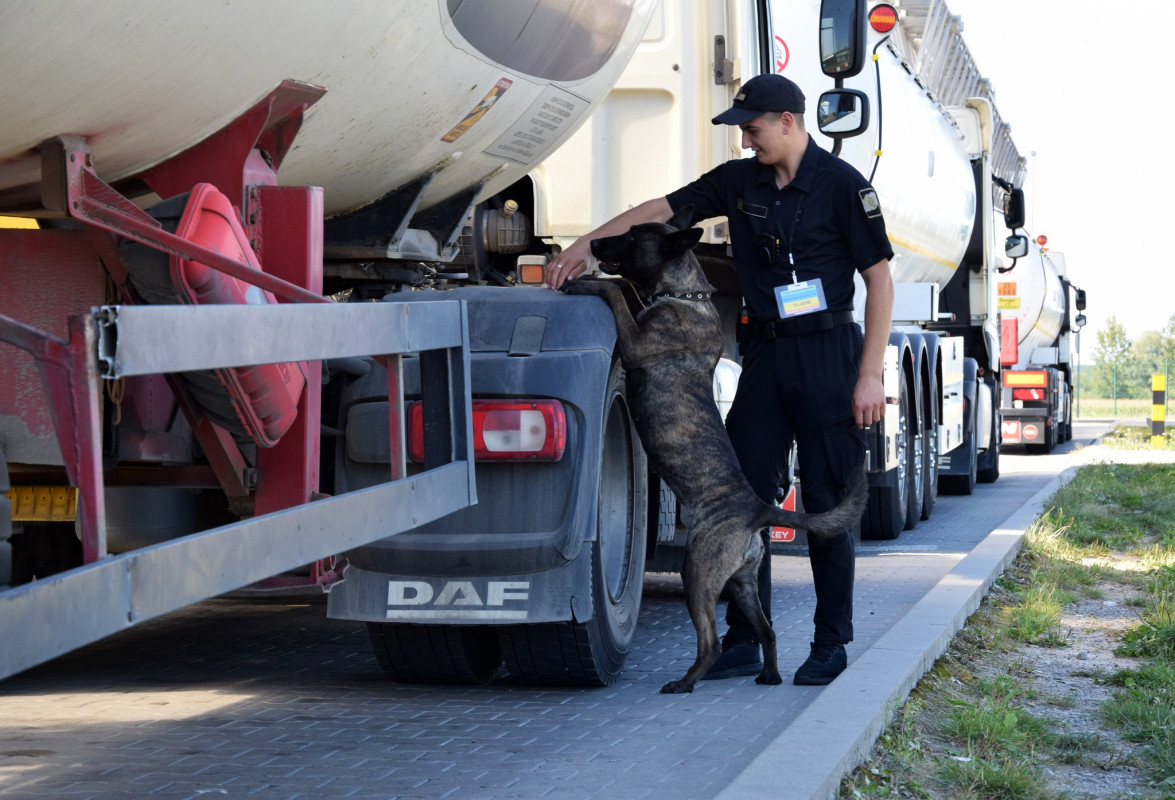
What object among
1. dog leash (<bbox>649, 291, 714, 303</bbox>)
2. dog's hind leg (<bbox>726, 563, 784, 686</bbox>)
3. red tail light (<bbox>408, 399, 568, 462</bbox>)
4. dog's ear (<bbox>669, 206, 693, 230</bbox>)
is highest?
dog's ear (<bbox>669, 206, 693, 230</bbox>)

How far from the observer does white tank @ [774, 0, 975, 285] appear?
7.74m

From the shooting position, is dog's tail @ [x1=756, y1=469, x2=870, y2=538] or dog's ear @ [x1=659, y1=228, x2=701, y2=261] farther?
dog's ear @ [x1=659, y1=228, x2=701, y2=261]

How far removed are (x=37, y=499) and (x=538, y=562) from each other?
4.67 ft

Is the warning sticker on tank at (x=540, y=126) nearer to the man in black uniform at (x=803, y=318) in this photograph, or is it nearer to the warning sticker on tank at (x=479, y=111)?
the warning sticker on tank at (x=479, y=111)

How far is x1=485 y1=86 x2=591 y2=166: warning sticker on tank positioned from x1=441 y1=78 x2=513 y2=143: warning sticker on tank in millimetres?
299

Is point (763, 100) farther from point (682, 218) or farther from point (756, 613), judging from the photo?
point (756, 613)

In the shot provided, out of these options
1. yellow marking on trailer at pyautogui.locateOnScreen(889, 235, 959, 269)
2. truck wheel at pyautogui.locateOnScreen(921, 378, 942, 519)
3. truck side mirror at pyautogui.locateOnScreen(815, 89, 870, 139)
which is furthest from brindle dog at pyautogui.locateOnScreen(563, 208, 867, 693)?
truck wheel at pyautogui.locateOnScreen(921, 378, 942, 519)

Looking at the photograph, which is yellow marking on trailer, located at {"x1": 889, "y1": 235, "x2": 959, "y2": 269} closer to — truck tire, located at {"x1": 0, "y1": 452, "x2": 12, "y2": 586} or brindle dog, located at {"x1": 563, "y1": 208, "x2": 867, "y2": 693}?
brindle dog, located at {"x1": 563, "y1": 208, "x2": 867, "y2": 693}

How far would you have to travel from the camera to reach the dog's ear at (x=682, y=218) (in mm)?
4895

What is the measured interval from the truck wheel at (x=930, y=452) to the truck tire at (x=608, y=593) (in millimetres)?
6100

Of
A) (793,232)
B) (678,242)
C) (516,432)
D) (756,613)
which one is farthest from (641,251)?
(756,613)

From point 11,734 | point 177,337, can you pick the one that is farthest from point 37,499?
point 177,337

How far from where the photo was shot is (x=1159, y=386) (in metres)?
23.2

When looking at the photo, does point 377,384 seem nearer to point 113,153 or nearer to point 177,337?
point 113,153
